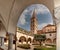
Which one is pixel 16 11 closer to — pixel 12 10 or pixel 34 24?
pixel 12 10

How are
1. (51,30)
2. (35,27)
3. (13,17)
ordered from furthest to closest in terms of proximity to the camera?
1. (13,17)
2. (35,27)
3. (51,30)

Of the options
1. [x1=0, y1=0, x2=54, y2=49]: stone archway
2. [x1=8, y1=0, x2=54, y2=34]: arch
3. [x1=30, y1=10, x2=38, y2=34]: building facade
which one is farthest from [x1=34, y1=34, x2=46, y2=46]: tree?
[x1=8, y1=0, x2=54, y2=34]: arch

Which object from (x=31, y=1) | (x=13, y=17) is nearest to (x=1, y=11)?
(x=13, y=17)

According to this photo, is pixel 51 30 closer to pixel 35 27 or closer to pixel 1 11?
pixel 35 27

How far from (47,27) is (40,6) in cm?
141

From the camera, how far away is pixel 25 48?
9906 millimetres

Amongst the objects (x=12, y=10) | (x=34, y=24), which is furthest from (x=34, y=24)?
(x=12, y=10)

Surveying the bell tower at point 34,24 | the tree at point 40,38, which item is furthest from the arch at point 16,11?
the tree at point 40,38

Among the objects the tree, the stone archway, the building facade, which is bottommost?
the tree

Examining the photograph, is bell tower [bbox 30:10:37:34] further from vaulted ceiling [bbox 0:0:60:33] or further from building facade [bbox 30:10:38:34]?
vaulted ceiling [bbox 0:0:60:33]

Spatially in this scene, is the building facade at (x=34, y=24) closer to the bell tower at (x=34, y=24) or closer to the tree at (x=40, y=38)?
the bell tower at (x=34, y=24)

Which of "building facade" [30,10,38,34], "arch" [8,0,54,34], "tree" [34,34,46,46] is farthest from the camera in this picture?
"arch" [8,0,54,34]

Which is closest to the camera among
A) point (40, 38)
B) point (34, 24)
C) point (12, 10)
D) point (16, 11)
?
point (40, 38)

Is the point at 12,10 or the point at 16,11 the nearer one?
the point at 12,10
